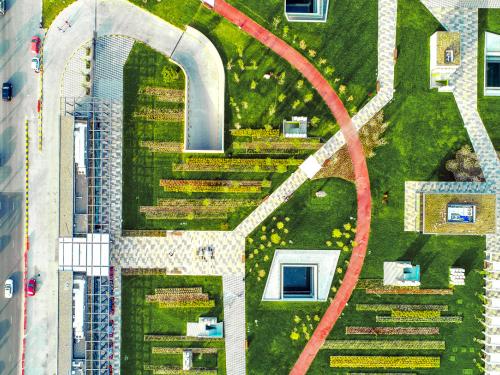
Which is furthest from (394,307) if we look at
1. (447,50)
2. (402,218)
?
(447,50)

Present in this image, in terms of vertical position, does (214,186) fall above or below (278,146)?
below

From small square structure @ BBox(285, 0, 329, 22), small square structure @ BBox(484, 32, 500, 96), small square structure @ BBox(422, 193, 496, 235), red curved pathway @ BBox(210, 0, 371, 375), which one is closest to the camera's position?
small square structure @ BBox(422, 193, 496, 235)

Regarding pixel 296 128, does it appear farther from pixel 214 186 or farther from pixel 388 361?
pixel 388 361

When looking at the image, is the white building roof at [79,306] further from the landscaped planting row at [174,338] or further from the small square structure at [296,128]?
the small square structure at [296,128]

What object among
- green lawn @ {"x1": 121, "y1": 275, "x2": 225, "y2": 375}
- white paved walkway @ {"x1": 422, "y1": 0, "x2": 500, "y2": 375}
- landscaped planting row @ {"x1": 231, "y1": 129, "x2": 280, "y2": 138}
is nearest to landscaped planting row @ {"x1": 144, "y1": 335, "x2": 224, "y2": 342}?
green lawn @ {"x1": 121, "y1": 275, "x2": 225, "y2": 375}

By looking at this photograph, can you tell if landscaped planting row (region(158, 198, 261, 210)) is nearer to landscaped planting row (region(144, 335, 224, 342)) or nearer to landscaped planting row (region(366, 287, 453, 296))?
landscaped planting row (region(144, 335, 224, 342))

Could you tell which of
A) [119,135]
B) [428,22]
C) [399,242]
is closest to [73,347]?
[119,135]

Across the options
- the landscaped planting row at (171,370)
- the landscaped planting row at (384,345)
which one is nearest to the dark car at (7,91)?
the landscaped planting row at (171,370)
